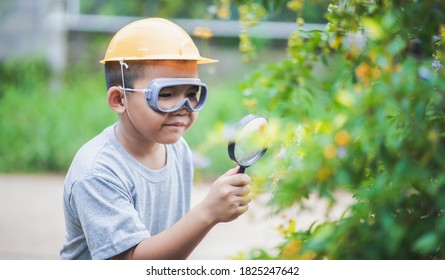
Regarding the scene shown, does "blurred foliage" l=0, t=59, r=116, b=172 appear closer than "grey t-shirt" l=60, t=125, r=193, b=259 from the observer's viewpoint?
No

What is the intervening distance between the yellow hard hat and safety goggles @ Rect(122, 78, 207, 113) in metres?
0.07

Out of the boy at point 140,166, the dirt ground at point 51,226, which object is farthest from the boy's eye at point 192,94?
the dirt ground at point 51,226

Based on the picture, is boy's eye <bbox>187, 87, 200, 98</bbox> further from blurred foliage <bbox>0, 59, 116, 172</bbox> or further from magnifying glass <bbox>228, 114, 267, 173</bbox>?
blurred foliage <bbox>0, 59, 116, 172</bbox>

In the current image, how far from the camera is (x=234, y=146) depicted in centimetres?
169

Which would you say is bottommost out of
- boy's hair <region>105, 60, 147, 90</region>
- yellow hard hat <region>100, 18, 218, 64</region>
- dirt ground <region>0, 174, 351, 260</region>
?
dirt ground <region>0, 174, 351, 260</region>

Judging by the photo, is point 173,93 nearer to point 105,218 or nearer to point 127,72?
point 127,72

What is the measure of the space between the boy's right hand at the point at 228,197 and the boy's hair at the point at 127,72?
42 cm

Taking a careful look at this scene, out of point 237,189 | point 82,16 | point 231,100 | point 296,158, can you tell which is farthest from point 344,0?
point 82,16

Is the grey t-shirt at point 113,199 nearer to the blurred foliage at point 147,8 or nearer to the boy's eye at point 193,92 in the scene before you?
the boy's eye at point 193,92

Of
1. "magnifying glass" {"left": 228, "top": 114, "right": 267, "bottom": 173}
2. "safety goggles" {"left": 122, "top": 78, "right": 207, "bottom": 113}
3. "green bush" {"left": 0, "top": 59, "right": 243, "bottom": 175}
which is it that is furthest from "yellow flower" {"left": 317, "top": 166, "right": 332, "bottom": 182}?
"green bush" {"left": 0, "top": 59, "right": 243, "bottom": 175}

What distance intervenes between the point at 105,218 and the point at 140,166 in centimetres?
23

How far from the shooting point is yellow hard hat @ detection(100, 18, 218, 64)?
75.4 inches
